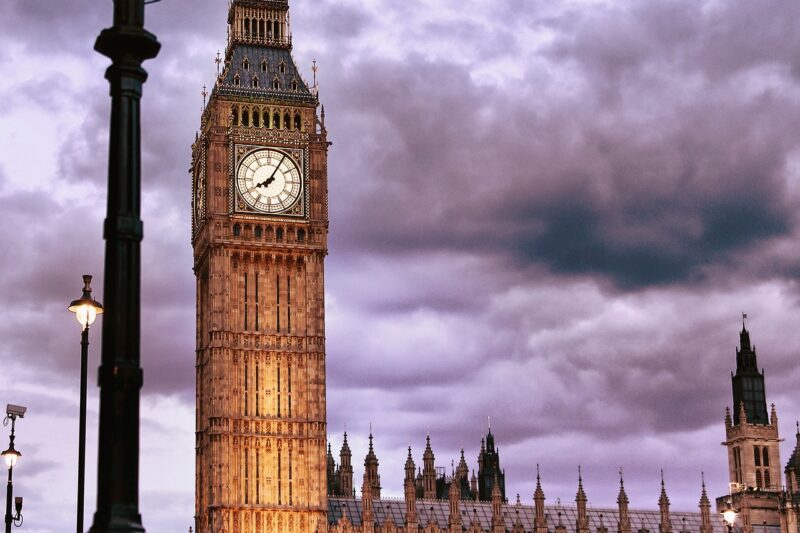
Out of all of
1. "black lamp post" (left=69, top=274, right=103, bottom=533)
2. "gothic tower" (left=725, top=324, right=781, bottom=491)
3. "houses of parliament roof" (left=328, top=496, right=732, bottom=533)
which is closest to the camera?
"black lamp post" (left=69, top=274, right=103, bottom=533)

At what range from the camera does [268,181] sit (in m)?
106

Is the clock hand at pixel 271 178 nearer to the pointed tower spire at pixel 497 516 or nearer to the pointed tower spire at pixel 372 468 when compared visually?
the pointed tower spire at pixel 372 468

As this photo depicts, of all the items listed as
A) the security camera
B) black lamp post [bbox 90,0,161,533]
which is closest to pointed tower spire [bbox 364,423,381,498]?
the security camera

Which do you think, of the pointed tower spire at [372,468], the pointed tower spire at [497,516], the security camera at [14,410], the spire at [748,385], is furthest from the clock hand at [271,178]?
the security camera at [14,410]

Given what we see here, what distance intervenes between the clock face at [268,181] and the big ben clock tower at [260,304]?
0.24 feet

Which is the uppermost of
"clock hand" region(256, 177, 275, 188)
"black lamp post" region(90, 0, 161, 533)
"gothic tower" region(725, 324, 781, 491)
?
"clock hand" region(256, 177, 275, 188)

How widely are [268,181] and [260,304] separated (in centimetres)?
919

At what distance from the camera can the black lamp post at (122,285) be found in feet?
59.3

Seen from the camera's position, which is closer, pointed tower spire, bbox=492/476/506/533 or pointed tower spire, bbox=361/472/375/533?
pointed tower spire, bbox=361/472/375/533

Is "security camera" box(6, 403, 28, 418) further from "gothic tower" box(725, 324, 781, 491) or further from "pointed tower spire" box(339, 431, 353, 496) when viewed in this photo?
"gothic tower" box(725, 324, 781, 491)

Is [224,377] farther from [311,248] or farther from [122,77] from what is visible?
[122,77]

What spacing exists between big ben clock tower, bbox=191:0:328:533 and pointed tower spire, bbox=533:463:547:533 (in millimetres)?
19296

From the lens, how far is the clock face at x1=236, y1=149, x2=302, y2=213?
10588cm

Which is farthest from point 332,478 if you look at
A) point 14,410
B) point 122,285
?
point 122,285
